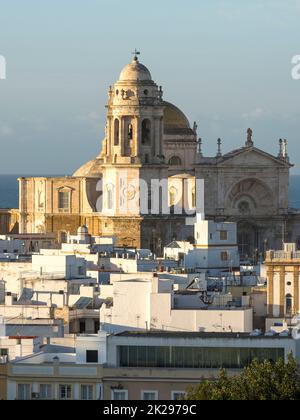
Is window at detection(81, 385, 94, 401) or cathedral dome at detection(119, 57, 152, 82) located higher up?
cathedral dome at detection(119, 57, 152, 82)

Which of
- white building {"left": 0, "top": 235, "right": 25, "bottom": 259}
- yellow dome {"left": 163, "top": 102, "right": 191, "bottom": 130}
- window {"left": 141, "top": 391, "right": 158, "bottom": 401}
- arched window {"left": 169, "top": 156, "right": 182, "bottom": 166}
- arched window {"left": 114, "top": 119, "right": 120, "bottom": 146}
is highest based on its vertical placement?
yellow dome {"left": 163, "top": 102, "right": 191, "bottom": 130}

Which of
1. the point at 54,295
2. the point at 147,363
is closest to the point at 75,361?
the point at 147,363

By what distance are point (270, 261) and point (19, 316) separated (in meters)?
7.34

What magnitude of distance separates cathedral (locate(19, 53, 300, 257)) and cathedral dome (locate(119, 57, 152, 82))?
1.6 inches

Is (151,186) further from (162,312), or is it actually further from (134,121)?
(162,312)

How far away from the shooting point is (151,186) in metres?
121

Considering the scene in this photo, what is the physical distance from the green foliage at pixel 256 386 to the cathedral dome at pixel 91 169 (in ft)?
226

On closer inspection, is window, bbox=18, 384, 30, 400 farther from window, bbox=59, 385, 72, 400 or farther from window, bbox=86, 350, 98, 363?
window, bbox=86, 350, 98, 363

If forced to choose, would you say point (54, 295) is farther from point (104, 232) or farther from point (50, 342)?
point (104, 232)

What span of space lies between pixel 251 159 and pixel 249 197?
1.67 meters

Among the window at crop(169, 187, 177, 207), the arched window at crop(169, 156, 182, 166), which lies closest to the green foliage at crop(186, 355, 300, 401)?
the window at crop(169, 187, 177, 207)

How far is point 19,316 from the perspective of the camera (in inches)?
3100

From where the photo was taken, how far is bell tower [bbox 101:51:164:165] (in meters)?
121

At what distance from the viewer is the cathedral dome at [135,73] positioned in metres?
122
